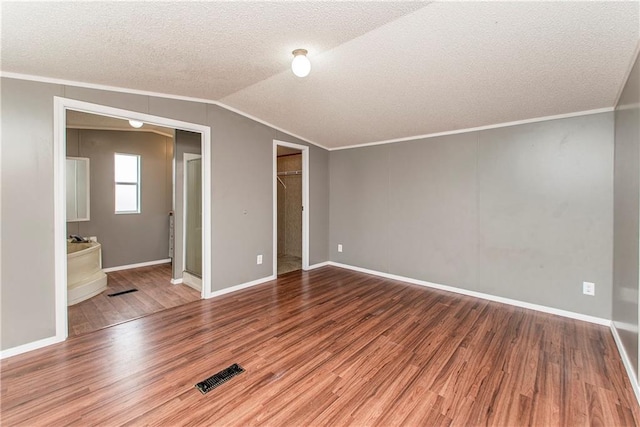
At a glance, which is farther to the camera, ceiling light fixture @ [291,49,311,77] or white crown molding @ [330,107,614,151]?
white crown molding @ [330,107,614,151]

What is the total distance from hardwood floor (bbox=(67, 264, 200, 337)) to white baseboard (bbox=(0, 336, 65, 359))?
5.3 inches

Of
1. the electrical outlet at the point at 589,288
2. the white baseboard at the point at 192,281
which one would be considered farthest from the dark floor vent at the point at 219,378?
the electrical outlet at the point at 589,288

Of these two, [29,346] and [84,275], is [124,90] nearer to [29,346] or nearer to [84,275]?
[29,346]

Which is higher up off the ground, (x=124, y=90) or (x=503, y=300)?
(x=124, y=90)

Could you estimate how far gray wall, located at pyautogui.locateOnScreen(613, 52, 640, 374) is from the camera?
1917 millimetres

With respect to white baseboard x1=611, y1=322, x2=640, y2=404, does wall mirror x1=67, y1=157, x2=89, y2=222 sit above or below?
above

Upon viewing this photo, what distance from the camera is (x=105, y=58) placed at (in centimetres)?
220

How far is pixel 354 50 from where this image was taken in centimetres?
221

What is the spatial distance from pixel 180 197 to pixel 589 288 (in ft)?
17.2

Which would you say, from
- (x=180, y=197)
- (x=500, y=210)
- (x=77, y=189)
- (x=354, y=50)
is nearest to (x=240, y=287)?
(x=180, y=197)

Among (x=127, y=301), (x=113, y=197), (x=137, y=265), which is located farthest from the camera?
(x=137, y=265)

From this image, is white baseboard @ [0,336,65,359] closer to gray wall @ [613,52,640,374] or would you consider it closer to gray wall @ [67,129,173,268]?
gray wall @ [67,129,173,268]

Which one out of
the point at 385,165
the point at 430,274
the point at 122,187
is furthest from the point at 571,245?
the point at 122,187

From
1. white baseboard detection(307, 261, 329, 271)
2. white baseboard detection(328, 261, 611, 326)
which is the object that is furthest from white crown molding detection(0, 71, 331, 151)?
white baseboard detection(328, 261, 611, 326)
